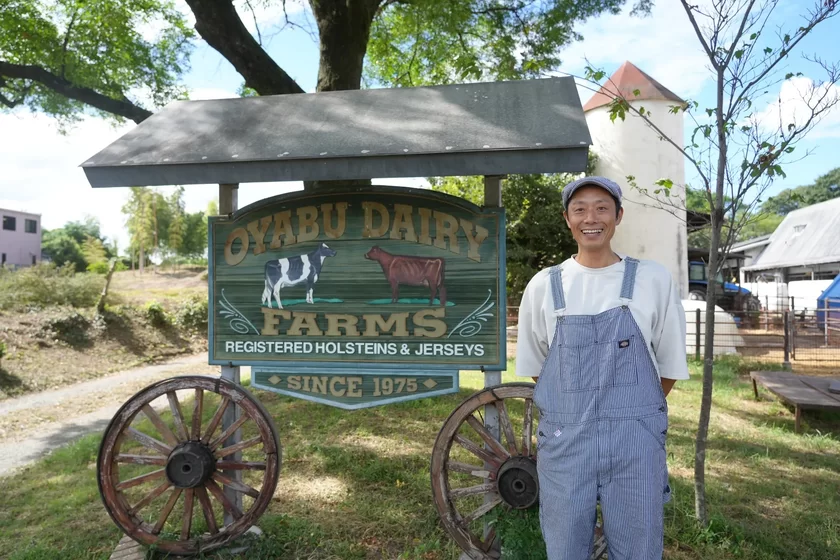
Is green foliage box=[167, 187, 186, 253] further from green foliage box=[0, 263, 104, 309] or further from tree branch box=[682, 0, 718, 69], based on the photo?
tree branch box=[682, 0, 718, 69]

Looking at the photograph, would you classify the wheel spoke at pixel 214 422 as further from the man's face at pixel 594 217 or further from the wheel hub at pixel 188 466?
the man's face at pixel 594 217

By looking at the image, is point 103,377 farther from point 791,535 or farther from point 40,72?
point 791,535

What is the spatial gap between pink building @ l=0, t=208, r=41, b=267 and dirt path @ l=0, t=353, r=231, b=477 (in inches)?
1503

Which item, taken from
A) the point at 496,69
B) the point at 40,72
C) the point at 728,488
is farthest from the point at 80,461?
the point at 496,69

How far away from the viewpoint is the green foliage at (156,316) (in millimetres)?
15602

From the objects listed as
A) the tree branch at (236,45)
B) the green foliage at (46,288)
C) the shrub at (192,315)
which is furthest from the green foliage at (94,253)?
the tree branch at (236,45)

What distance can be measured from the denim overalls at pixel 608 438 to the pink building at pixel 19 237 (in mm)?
48793

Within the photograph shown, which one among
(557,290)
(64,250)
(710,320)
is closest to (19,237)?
(64,250)

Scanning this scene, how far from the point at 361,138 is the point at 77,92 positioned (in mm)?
8623

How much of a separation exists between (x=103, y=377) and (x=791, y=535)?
475 inches

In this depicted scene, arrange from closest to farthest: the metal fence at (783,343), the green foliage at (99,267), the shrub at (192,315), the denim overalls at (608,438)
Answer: the denim overalls at (608,438)
the metal fence at (783,343)
the shrub at (192,315)
the green foliage at (99,267)

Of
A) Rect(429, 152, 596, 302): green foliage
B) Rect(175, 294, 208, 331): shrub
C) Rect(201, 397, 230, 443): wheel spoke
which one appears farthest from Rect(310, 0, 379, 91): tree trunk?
Rect(429, 152, 596, 302): green foliage

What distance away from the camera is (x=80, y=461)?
5.92m

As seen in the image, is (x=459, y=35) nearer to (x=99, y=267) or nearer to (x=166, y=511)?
(x=166, y=511)
